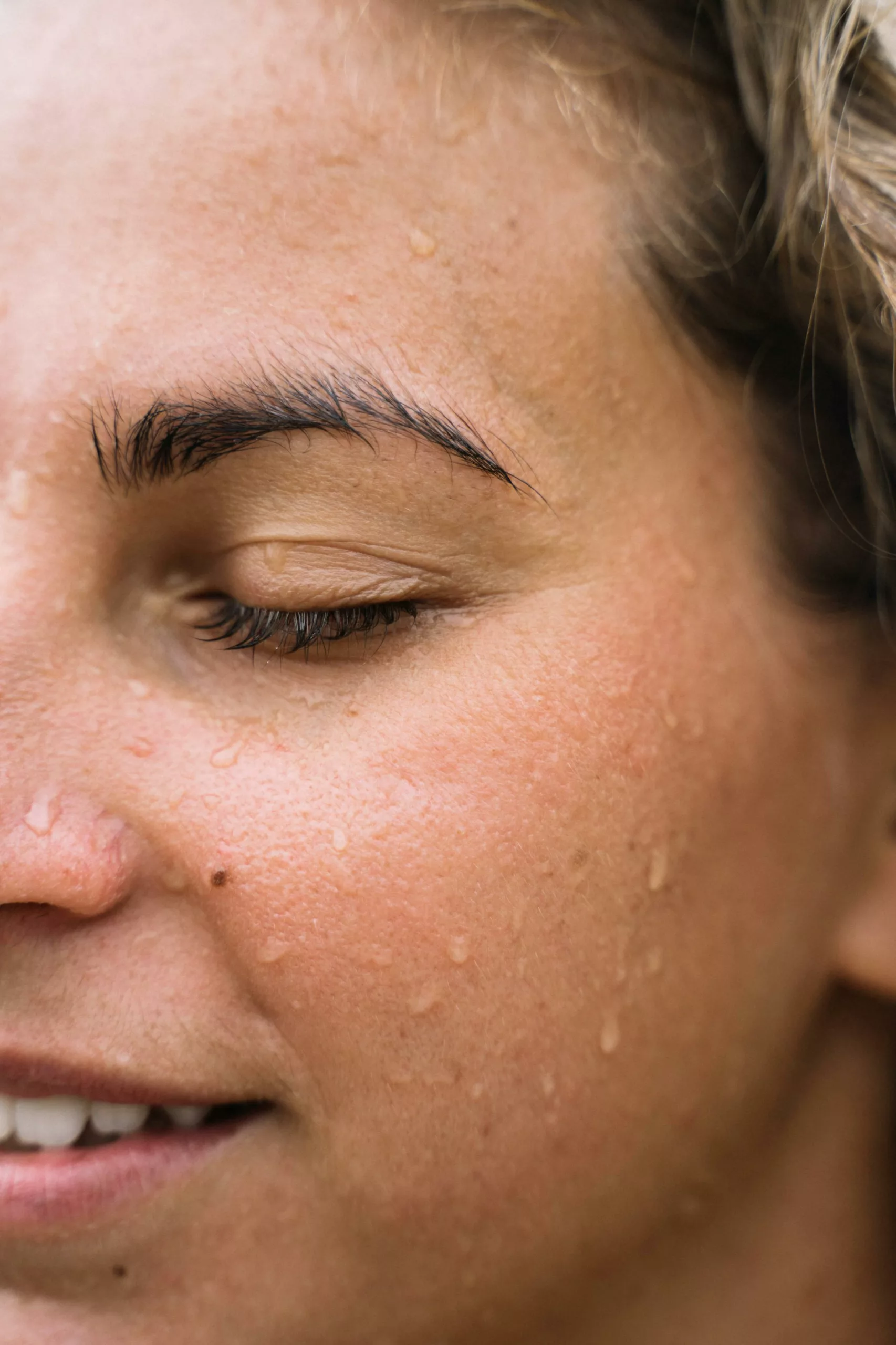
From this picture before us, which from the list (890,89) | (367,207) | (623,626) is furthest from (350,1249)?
(890,89)

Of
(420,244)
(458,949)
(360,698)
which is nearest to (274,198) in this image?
(420,244)

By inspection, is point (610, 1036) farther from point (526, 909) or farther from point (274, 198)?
point (274, 198)

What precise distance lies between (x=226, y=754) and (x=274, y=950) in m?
0.16

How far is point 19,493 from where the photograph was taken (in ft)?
3.45

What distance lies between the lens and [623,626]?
1.12 meters

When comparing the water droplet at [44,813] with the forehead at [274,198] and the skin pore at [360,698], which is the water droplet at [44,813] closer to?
the skin pore at [360,698]

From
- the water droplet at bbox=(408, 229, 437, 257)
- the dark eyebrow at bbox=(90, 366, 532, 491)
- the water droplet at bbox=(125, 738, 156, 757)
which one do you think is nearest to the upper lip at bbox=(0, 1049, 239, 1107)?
the water droplet at bbox=(125, 738, 156, 757)

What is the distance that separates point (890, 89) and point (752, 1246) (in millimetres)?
1119

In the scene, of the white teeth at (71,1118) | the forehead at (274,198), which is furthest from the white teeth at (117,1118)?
the forehead at (274,198)

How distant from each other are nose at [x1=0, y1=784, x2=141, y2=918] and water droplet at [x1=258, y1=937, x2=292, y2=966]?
0.38 feet

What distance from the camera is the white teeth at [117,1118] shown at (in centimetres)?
107

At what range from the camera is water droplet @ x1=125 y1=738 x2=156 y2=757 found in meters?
1.03

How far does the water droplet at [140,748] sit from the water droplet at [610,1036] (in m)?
0.44

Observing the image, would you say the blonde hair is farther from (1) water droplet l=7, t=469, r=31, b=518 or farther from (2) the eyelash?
(1) water droplet l=7, t=469, r=31, b=518
